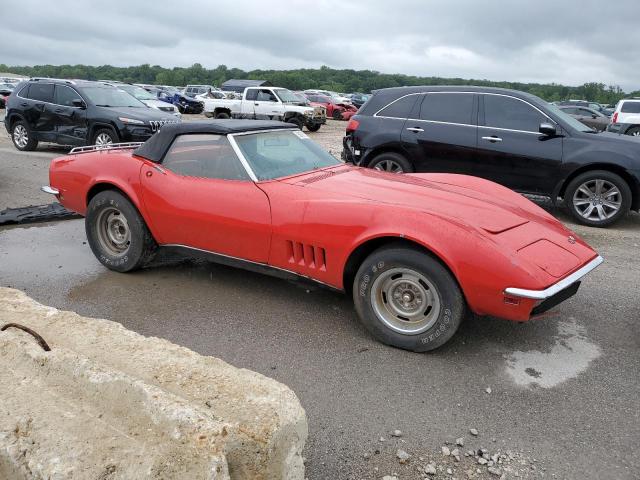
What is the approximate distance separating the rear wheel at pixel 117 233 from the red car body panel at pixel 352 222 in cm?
13

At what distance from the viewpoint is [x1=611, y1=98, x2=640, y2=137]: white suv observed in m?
18.4

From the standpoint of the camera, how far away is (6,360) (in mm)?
2195

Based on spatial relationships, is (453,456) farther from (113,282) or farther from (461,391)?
(113,282)

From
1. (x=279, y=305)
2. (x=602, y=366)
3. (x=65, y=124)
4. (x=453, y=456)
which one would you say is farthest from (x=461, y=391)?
(x=65, y=124)

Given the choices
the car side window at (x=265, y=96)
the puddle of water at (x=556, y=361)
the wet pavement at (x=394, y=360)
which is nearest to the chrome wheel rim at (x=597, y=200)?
the wet pavement at (x=394, y=360)

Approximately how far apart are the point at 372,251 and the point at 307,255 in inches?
18.5

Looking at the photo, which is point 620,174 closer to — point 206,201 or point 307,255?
point 307,255

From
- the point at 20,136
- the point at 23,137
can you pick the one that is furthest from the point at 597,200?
the point at 20,136

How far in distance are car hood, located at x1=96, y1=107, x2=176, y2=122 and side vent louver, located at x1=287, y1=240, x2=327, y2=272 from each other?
8989mm

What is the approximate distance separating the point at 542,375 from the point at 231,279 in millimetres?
2680

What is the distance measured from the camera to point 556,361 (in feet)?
11.2

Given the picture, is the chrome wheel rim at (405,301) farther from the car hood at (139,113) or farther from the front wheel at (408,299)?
the car hood at (139,113)

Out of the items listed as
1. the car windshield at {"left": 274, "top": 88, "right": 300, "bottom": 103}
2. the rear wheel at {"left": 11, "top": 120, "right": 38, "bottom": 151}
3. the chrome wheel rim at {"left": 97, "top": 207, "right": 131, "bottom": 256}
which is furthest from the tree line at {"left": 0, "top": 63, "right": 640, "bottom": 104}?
the chrome wheel rim at {"left": 97, "top": 207, "right": 131, "bottom": 256}

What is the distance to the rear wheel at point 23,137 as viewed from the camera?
12.8 meters
